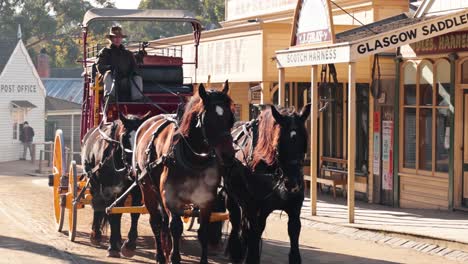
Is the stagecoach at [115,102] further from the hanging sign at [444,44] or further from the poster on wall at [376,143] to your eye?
the poster on wall at [376,143]

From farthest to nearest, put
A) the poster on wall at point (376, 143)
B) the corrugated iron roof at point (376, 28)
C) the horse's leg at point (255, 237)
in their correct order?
the poster on wall at point (376, 143) < the corrugated iron roof at point (376, 28) < the horse's leg at point (255, 237)

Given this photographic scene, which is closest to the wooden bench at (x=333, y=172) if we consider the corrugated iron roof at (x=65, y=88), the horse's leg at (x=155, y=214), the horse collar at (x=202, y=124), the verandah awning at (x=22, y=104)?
the horse's leg at (x=155, y=214)

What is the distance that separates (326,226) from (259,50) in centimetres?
574

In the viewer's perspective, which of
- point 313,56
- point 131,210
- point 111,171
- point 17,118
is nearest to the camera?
point 131,210

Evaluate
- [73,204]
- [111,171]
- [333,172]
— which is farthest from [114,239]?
[333,172]

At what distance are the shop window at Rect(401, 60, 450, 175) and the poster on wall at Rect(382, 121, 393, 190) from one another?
1.11ft

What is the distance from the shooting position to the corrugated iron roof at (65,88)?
179 feet

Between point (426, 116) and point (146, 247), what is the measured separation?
22.6ft

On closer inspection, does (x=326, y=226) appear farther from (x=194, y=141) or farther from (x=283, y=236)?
(x=194, y=141)

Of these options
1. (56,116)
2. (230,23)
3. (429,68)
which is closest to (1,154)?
(56,116)

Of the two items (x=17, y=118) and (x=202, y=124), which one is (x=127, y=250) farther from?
(x=17, y=118)

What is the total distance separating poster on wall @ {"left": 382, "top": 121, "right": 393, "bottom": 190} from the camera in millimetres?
19531

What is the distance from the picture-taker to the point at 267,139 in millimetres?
11297

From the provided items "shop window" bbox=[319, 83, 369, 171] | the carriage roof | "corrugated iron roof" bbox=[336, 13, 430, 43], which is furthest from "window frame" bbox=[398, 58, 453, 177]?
the carriage roof
